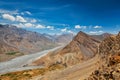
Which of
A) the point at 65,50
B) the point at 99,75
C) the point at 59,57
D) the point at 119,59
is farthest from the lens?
the point at 65,50

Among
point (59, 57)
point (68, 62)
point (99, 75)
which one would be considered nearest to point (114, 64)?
point (99, 75)

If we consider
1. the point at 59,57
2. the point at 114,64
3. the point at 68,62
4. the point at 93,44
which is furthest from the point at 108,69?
the point at 93,44

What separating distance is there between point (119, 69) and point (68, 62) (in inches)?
4762

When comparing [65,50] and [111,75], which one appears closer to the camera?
[111,75]

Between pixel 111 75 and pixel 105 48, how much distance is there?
2540 cm

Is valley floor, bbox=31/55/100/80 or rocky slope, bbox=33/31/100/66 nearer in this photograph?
valley floor, bbox=31/55/100/80

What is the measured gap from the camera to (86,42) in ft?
579

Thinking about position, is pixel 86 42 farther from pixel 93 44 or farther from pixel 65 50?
pixel 65 50

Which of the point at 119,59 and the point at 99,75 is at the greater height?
the point at 119,59

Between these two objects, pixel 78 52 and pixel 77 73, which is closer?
pixel 77 73

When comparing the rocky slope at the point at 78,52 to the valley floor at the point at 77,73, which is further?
the rocky slope at the point at 78,52

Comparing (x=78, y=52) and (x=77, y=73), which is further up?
(x=78, y=52)

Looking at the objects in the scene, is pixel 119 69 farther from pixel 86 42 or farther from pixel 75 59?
pixel 86 42

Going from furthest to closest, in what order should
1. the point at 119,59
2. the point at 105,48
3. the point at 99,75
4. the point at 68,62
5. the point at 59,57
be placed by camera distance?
the point at 59,57 → the point at 68,62 → the point at 105,48 → the point at 99,75 → the point at 119,59
